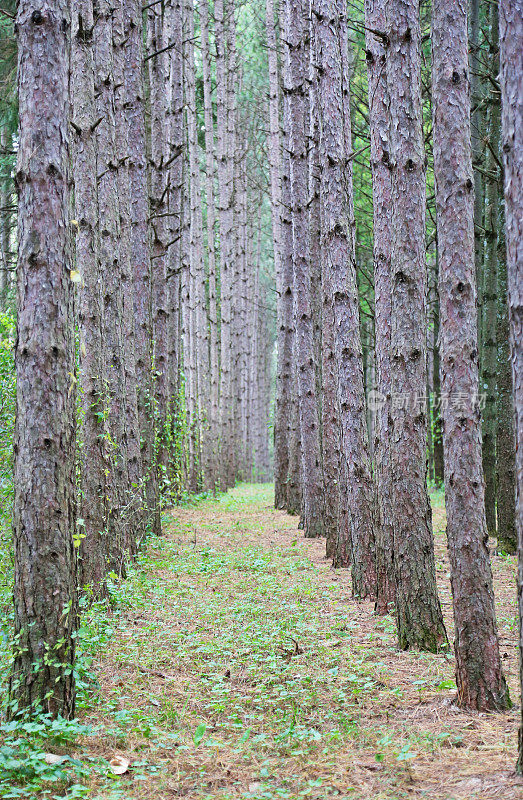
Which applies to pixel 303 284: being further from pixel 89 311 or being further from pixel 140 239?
pixel 89 311

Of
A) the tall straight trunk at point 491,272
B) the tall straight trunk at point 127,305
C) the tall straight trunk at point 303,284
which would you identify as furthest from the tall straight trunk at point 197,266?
the tall straight trunk at point 491,272

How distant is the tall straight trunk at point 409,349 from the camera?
5.44 m

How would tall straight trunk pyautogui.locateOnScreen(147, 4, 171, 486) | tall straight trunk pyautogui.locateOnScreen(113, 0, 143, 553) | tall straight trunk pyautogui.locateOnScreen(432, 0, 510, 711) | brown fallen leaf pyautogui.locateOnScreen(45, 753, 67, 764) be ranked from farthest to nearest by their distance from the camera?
1. tall straight trunk pyautogui.locateOnScreen(147, 4, 171, 486)
2. tall straight trunk pyautogui.locateOnScreen(113, 0, 143, 553)
3. tall straight trunk pyautogui.locateOnScreen(432, 0, 510, 711)
4. brown fallen leaf pyautogui.locateOnScreen(45, 753, 67, 764)

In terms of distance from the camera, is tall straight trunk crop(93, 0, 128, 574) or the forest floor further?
tall straight trunk crop(93, 0, 128, 574)

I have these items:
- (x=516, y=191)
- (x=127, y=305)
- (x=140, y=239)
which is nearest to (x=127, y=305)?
(x=127, y=305)

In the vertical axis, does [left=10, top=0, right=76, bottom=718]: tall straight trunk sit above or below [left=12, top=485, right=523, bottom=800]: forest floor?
above

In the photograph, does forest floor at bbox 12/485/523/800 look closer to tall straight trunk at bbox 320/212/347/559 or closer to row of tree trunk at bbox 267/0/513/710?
row of tree trunk at bbox 267/0/513/710

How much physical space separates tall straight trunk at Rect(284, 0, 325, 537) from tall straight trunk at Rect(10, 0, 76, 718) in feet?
24.9

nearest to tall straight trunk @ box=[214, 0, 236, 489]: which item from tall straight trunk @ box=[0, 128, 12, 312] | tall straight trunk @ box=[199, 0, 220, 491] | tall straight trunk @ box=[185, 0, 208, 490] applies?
tall straight trunk @ box=[199, 0, 220, 491]

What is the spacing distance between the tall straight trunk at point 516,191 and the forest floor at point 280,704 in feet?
3.27

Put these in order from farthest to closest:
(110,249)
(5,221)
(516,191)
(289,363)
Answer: (5,221), (289,363), (110,249), (516,191)

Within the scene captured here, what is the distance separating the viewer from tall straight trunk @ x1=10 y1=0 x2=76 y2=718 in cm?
405

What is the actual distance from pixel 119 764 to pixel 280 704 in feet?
4.08

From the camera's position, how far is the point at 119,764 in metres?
3.64
